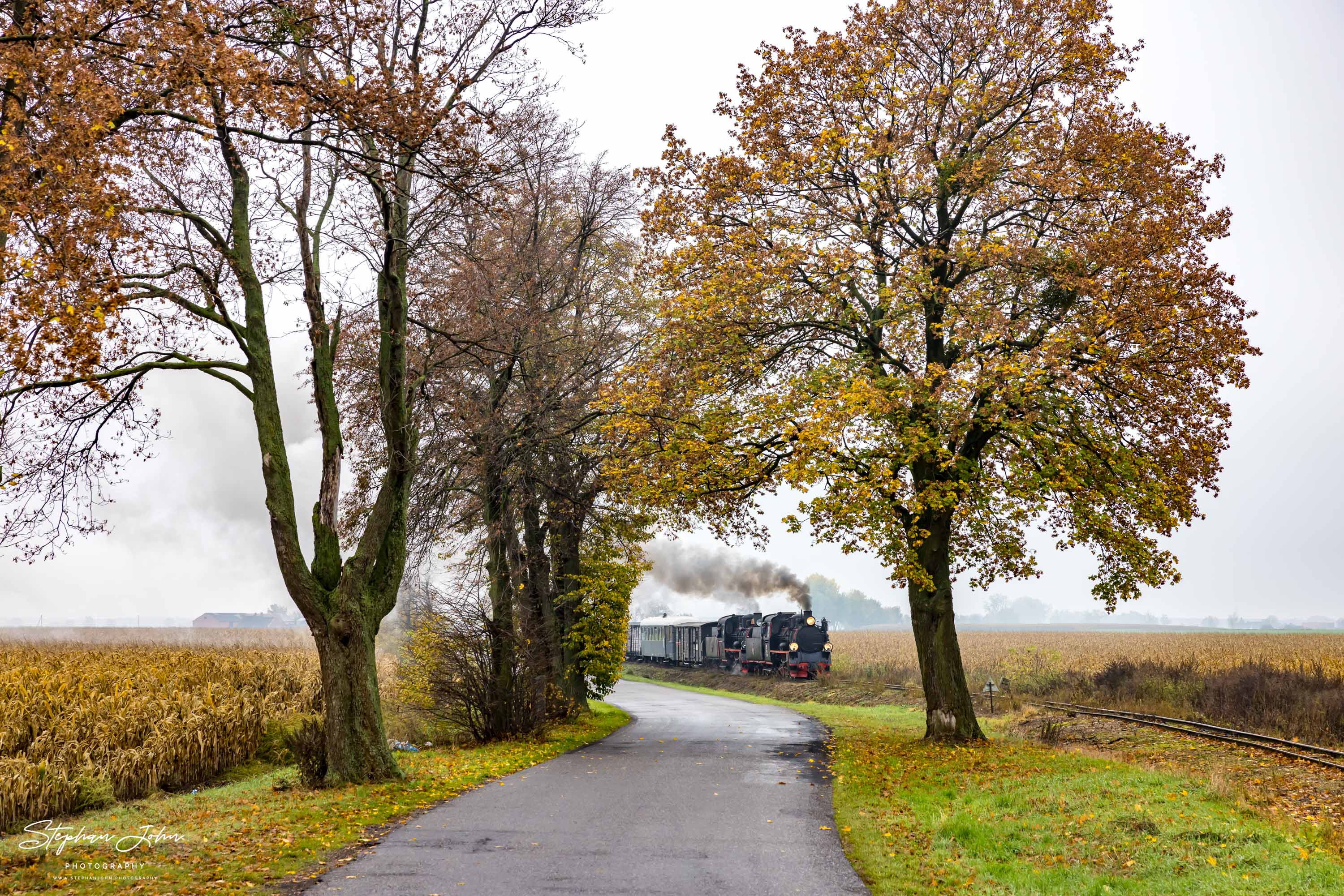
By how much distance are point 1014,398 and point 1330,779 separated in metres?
7.05

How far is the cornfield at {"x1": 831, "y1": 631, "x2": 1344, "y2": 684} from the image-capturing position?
25672 mm

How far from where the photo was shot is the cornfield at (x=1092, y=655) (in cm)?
2567

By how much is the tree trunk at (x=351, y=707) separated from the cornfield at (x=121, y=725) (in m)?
3.37

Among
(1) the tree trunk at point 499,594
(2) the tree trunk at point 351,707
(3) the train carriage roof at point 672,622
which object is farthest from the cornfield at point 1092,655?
(2) the tree trunk at point 351,707

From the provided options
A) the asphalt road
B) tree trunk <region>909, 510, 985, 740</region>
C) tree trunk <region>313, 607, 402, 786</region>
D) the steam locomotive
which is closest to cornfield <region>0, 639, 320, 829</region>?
tree trunk <region>313, 607, 402, 786</region>

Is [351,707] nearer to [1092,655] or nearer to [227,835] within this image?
[227,835]

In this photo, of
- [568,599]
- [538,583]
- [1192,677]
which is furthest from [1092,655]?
[538,583]

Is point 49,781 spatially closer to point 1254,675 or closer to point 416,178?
point 416,178

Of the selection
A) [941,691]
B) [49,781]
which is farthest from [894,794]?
[49,781]

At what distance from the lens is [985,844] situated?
9.32 m

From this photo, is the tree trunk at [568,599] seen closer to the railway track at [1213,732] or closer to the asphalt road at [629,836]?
the asphalt road at [629,836]

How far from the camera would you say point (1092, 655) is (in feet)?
118

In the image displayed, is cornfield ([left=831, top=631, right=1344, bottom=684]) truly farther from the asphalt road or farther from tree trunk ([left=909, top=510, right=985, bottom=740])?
the asphalt road

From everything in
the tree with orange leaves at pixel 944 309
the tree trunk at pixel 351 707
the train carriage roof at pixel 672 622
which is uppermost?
the tree with orange leaves at pixel 944 309
